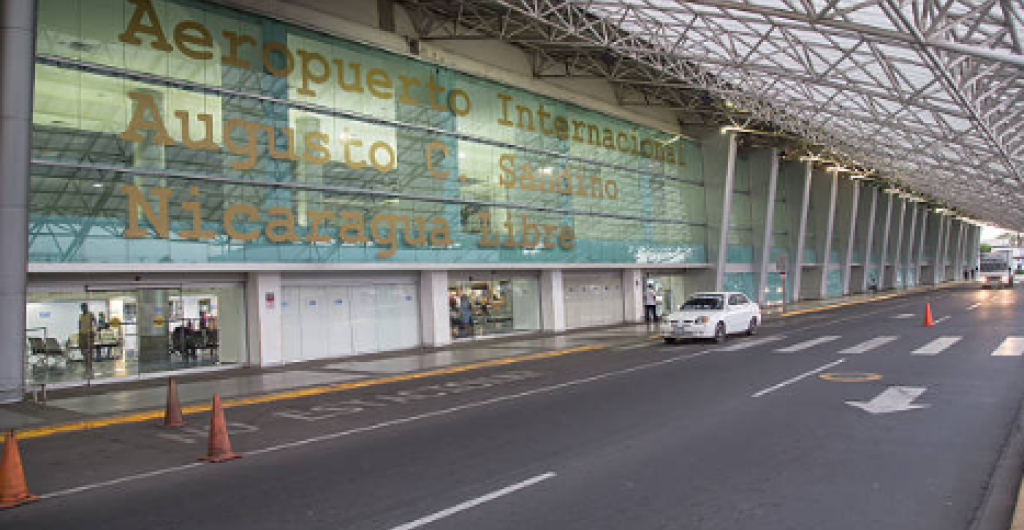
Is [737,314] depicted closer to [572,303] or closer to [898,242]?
[572,303]

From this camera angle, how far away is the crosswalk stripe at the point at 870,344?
17883 millimetres

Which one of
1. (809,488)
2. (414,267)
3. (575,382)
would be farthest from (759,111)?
(809,488)

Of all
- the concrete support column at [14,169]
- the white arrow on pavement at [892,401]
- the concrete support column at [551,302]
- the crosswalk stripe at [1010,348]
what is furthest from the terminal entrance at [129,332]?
the crosswalk stripe at [1010,348]

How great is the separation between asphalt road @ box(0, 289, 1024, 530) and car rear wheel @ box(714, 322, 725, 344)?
754 cm

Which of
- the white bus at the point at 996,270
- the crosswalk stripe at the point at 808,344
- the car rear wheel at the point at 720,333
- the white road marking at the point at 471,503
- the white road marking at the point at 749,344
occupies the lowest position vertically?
the white road marking at the point at 471,503

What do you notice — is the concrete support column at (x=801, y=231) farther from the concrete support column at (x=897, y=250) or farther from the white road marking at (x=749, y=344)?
the concrete support column at (x=897, y=250)

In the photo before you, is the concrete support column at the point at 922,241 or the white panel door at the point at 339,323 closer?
the white panel door at the point at 339,323

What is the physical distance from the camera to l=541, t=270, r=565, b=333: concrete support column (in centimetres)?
3100

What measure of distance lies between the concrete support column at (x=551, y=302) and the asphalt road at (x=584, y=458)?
1620 cm

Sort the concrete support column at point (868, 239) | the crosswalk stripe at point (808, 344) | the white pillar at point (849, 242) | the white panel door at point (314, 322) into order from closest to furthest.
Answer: the crosswalk stripe at point (808, 344) → the white panel door at point (314, 322) → the white pillar at point (849, 242) → the concrete support column at point (868, 239)

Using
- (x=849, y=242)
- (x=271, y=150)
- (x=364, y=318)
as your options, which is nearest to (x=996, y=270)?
(x=849, y=242)

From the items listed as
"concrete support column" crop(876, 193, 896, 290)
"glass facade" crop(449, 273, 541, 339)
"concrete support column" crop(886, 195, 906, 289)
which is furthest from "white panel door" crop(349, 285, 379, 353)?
"concrete support column" crop(886, 195, 906, 289)

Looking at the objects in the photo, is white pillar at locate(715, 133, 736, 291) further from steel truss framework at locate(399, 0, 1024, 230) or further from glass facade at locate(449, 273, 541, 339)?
glass facade at locate(449, 273, 541, 339)

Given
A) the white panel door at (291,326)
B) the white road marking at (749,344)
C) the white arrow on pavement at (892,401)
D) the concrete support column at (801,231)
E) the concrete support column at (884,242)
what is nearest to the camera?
the white arrow on pavement at (892,401)
